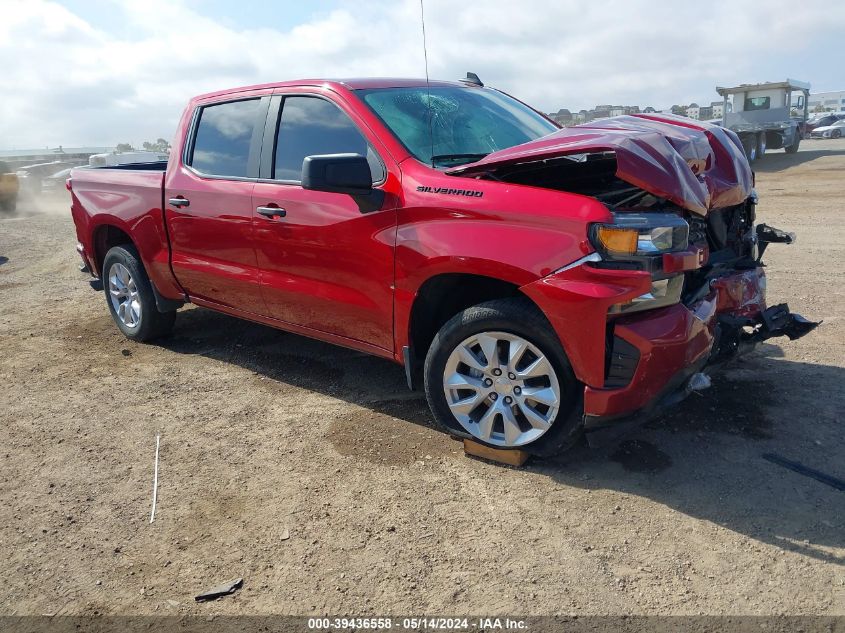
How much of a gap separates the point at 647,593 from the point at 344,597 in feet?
3.69

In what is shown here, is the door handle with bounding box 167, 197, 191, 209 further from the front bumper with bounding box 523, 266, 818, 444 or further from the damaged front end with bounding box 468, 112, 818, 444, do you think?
the front bumper with bounding box 523, 266, 818, 444

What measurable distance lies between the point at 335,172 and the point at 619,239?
145cm

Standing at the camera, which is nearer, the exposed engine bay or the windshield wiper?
the exposed engine bay

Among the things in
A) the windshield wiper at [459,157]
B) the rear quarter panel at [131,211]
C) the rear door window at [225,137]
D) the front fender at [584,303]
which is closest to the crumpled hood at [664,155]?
the windshield wiper at [459,157]

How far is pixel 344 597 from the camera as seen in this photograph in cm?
266

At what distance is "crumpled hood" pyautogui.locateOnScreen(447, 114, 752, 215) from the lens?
3109mm

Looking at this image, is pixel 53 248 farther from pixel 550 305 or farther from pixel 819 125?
pixel 819 125

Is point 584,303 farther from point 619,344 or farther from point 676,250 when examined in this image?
point 676,250

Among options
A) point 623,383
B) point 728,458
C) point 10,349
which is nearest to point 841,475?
point 728,458

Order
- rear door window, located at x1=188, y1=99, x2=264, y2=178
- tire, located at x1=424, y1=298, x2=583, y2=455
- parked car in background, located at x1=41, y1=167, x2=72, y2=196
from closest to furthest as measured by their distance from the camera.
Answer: tire, located at x1=424, y1=298, x2=583, y2=455
rear door window, located at x1=188, y1=99, x2=264, y2=178
parked car in background, located at x1=41, y1=167, x2=72, y2=196

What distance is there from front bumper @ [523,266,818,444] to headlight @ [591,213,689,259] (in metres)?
0.10

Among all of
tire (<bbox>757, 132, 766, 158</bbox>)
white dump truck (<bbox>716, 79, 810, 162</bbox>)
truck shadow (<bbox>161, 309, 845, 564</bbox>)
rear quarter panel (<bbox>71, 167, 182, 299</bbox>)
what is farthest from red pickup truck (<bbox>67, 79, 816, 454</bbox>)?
white dump truck (<bbox>716, 79, 810, 162</bbox>)

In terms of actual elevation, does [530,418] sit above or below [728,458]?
above

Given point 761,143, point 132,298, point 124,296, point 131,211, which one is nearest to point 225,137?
point 131,211
